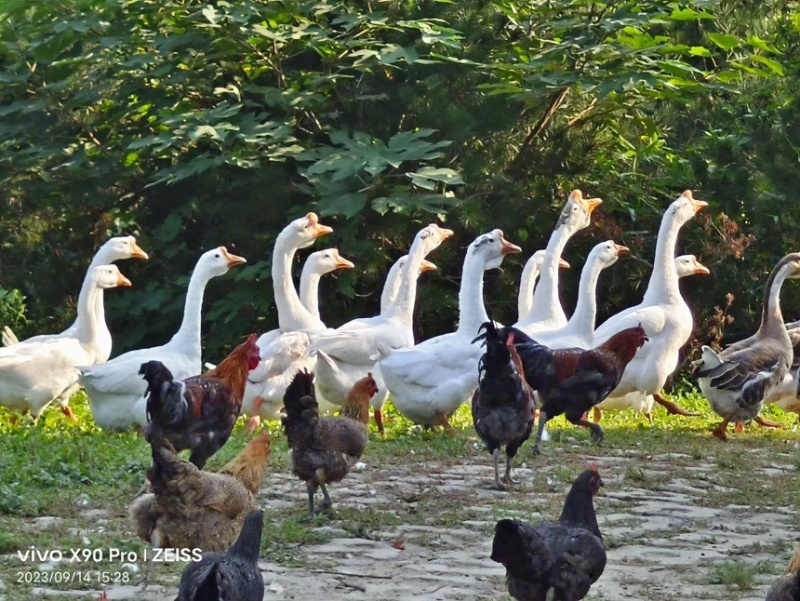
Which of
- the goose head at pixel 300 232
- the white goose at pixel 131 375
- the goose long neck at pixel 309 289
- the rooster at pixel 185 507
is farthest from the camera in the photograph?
the goose long neck at pixel 309 289

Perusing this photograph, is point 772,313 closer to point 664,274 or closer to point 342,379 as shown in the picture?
point 664,274

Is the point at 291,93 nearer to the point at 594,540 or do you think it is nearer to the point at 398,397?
the point at 398,397

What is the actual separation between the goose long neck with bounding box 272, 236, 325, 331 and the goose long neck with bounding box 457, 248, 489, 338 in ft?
5.37

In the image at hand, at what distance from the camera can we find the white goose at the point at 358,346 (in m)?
11.6

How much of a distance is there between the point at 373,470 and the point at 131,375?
237 cm

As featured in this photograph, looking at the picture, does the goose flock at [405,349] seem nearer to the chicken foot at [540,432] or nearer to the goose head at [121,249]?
the goose head at [121,249]

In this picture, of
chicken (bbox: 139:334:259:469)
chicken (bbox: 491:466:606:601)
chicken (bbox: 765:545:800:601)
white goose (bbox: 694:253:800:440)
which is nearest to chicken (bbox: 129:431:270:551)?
chicken (bbox: 139:334:259:469)

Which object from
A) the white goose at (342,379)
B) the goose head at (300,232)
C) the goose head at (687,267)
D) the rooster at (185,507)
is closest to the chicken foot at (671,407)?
the goose head at (687,267)

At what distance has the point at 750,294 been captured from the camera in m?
16.5

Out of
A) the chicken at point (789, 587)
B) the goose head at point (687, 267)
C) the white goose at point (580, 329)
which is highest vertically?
the goose head at point (687, 267)

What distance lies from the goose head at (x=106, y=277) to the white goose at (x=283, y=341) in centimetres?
157

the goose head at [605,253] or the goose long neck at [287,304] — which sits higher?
the goose head at [605,253]

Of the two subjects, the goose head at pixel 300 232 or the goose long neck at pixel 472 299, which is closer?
the goose long neck at pixel 472 299

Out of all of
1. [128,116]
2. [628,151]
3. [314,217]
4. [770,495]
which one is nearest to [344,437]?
[770,495]
